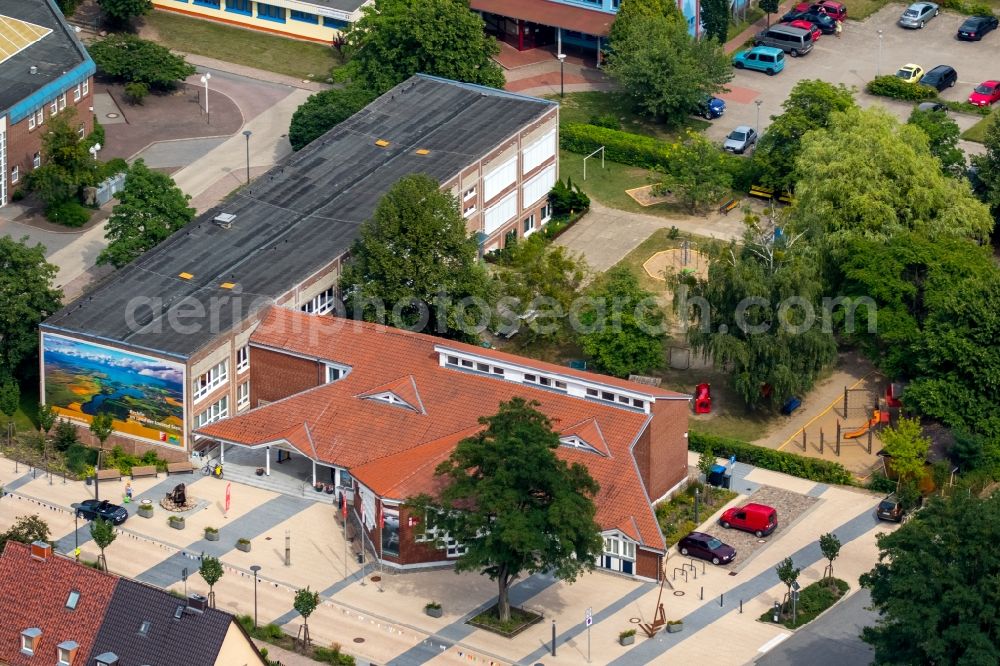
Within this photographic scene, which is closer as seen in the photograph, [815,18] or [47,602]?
[47,602]

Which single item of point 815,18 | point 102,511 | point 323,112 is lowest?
point 102,511

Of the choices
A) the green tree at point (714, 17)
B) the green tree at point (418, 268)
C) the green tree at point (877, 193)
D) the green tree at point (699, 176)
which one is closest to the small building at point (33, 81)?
the green tree at point (418, 268)

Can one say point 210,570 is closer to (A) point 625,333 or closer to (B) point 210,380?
(B) point 210,380

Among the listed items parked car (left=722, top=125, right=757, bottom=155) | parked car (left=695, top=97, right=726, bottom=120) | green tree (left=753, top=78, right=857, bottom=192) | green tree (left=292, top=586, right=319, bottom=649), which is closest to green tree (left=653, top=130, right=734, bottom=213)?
green tree (left=753, top=78, right=857, bottom=192)

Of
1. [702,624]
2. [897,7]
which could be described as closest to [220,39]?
[897,7]

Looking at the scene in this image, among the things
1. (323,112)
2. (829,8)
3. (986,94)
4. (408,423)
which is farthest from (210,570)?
(829,8)

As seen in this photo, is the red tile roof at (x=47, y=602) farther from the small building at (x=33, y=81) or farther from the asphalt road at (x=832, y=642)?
the small building at (x=33, y=81)

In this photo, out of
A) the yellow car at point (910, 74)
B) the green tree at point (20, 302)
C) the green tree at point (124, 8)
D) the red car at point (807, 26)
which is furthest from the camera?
the red car at point (807, 26)
